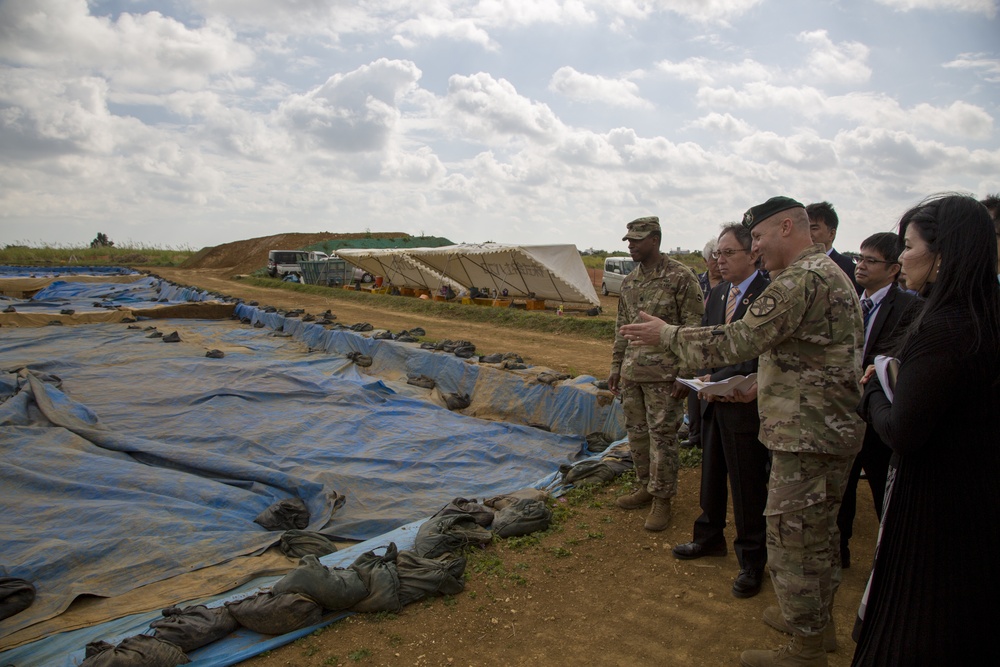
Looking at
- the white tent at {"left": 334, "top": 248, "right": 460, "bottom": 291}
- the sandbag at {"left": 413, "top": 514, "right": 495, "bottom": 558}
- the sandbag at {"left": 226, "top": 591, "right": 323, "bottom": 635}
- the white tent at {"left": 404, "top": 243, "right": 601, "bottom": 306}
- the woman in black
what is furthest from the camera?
the white tent at {"left": 334, "top": 248, "right": 460, "bottom": 291}

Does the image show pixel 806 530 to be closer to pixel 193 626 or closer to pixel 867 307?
pixel 867 307

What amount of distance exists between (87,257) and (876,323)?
4748cm

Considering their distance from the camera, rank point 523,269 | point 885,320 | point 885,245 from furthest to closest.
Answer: point 523,269 → point 885,245 → point 885,320

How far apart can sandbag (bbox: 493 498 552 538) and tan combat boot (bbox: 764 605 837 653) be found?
4.66ft

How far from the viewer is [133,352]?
938cm

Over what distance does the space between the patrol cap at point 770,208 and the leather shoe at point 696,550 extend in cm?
180

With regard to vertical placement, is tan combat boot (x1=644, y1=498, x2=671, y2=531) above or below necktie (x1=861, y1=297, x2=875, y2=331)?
below

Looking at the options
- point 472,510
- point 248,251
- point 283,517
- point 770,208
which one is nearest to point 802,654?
point 770,208

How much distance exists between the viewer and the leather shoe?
338cm

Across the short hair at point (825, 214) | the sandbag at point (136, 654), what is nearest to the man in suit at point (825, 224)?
the short hair at point (825, 214)

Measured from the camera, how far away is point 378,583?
9.95ft

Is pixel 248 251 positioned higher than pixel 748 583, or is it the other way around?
pixel 248 251

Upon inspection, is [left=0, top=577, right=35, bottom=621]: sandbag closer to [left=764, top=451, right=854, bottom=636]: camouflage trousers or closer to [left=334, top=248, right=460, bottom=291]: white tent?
[left=764, top=451, right=854, bottom=636]: camouflage trousers

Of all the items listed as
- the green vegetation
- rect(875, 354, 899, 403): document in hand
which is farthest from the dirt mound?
rect(875, 354, 899, 403): document in hand
